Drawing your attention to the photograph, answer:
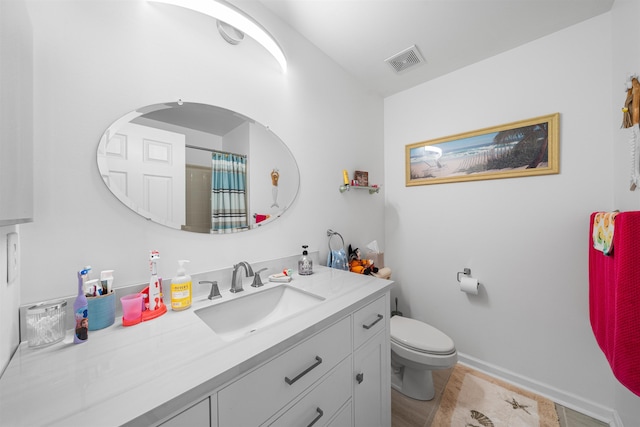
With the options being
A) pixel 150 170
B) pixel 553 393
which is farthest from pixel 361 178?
pixel 553 393

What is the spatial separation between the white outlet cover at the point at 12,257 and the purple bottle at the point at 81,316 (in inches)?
5.4

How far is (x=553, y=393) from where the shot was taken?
153cm

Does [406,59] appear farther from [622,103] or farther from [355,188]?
[622,103]

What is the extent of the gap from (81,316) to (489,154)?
2516 mm

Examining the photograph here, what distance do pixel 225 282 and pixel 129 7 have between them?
1.26 metres

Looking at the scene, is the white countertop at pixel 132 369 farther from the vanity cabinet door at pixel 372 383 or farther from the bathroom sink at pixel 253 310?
the vanity cabinet door at pixel 372 383

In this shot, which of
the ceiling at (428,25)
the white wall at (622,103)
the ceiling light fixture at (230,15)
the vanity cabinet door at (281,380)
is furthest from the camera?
the ceiling at (428,25)

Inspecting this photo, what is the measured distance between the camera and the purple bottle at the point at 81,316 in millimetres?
672

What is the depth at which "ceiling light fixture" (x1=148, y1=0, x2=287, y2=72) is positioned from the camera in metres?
0.92

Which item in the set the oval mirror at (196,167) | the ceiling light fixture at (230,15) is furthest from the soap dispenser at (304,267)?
the ceiling light fixture at (230,15)

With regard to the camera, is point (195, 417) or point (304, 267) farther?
point (304, 267)

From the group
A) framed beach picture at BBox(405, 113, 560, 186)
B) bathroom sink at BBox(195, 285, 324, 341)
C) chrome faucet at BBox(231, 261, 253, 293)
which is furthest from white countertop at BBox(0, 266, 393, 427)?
framed beach picture at BBox(405, 113, 560, 186)

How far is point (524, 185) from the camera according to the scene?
1.65 m

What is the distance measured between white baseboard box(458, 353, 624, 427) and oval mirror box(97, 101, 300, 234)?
2.05 metres
